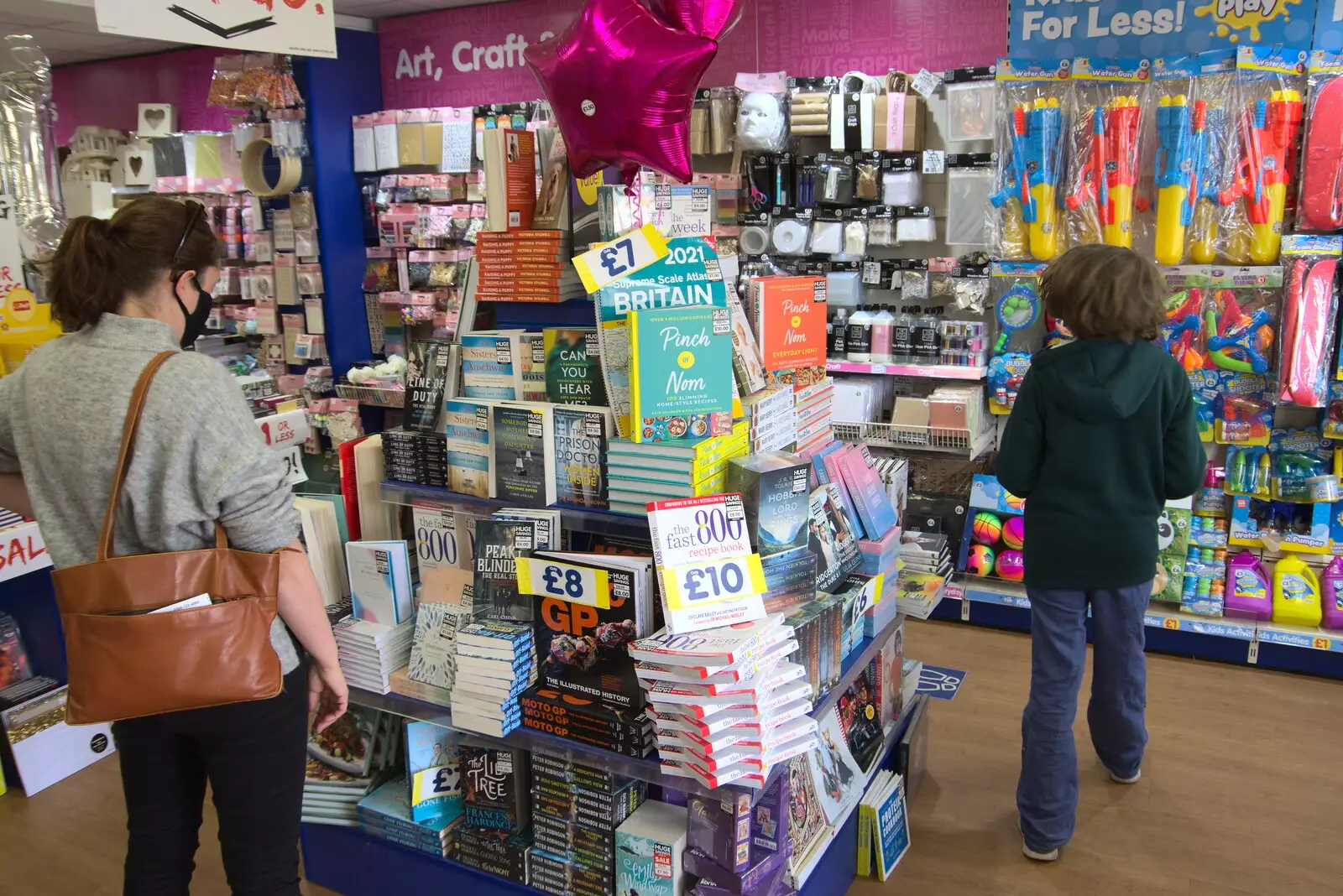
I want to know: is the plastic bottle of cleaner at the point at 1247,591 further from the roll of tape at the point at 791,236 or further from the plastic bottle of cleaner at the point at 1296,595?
the roll of tape at the point at 791,236

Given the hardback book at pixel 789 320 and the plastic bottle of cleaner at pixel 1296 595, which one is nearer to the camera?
the hardback book at pixel 789 320

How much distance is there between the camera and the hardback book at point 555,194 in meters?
2.74

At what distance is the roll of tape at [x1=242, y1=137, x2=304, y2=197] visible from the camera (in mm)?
5863

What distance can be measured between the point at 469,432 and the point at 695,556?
831 millimetres

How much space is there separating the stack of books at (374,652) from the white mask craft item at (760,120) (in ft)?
9.63

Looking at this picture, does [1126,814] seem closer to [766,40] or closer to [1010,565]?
[1010,565]

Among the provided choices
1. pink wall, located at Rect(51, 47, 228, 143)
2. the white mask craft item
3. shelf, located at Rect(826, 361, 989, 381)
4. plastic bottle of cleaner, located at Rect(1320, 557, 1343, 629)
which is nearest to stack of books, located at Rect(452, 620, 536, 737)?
shelf, located at Rect(826, 361, 989, 381)

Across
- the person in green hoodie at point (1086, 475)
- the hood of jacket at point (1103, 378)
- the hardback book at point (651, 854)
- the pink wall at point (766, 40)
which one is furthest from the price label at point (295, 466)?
the pink wall at point (766, 40)

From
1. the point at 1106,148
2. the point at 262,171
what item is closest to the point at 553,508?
the point at 1106,148

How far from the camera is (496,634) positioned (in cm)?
247

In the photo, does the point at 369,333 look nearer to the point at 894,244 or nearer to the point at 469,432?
the point at 894,244

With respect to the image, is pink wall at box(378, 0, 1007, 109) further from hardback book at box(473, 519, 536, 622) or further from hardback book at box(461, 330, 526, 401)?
hardback book at box(473, 519, 536, 622)

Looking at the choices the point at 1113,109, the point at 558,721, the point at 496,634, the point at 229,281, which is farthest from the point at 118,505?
the point at 229,281

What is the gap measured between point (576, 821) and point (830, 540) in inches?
38.8
